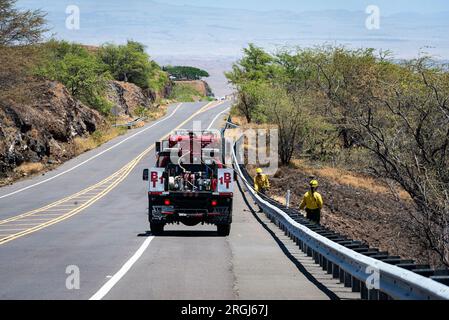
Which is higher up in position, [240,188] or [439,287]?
[439,287]

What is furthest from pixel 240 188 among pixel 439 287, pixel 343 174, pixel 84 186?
pixel 439 287

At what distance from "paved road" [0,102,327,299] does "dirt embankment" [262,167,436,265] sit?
4656mm

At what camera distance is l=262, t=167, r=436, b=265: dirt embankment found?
29344 millimetres

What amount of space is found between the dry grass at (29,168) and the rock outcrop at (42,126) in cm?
33

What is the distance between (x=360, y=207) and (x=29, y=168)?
2147 centimetres

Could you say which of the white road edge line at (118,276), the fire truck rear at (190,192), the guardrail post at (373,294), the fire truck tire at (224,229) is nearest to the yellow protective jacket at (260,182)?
the fire truck tire at (224,229)

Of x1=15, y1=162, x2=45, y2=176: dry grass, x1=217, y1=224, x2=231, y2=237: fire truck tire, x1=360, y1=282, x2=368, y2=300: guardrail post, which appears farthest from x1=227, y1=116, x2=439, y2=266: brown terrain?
x1=15, y1=162, x2=45, y2=176: dry grass

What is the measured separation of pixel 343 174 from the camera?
193ft

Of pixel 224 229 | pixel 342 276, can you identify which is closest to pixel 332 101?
pixel 224 229

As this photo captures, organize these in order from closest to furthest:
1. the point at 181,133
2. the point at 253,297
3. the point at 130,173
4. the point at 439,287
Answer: the point at 439,287 < the point at 253,297 < the point at 181,133 < the point at 130,173

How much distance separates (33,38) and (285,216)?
36282 millimetres

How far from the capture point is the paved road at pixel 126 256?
1220 centimetres

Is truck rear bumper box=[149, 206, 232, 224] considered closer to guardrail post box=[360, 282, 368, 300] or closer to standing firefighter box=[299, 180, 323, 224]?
standing firefighter box=[299, 180, 323, 224]
